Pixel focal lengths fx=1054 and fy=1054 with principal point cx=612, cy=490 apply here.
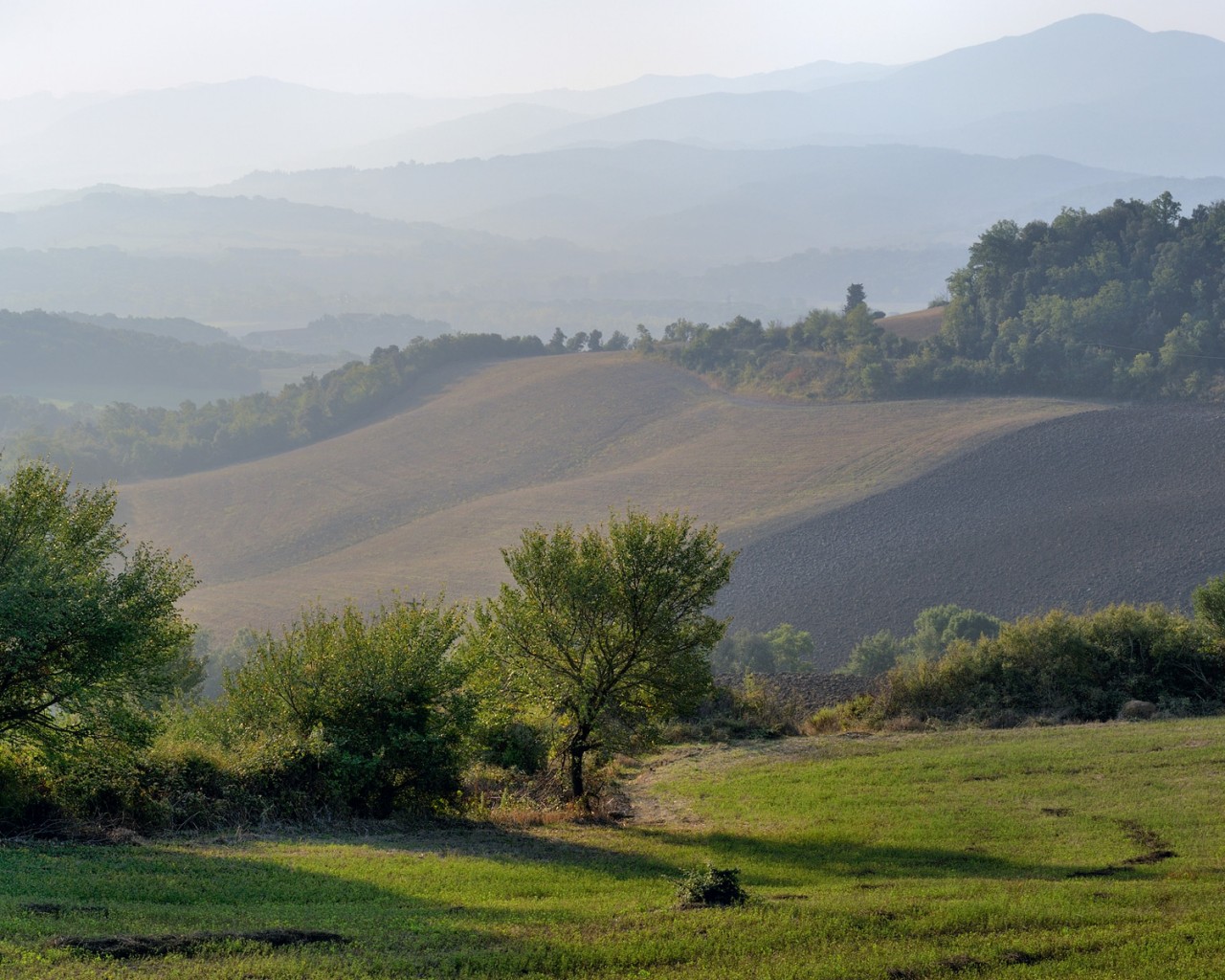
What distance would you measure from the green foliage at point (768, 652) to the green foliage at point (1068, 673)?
55.4ft

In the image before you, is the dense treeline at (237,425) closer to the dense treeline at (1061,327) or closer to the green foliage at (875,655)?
the dense treeline at (1061,327)

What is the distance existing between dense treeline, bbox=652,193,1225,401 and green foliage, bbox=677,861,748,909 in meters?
82.5

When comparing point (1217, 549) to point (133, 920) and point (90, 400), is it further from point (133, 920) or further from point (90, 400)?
point (90, 400)

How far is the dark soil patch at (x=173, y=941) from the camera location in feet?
39.9

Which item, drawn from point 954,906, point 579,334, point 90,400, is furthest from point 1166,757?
point 90,400

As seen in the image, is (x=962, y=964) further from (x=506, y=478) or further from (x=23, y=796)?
(x=506, y=478)

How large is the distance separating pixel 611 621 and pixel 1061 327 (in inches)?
3186

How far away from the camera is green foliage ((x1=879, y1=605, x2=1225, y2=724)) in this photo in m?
35.2

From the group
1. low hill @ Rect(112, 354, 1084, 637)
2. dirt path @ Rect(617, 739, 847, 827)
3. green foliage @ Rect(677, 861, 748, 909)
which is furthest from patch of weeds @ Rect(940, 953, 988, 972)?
low hill @ Rect(112, 354, 1084, 637)

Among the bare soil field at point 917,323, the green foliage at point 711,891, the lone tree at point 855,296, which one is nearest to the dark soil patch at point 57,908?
the green foliage at point 711,891

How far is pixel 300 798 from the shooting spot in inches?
933

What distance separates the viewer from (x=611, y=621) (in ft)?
86.5

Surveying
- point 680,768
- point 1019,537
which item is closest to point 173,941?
point 680,768

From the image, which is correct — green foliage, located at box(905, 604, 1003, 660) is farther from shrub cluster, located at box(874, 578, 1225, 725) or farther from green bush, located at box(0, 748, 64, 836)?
green bush, located at box(0, 748, 64, 836)
